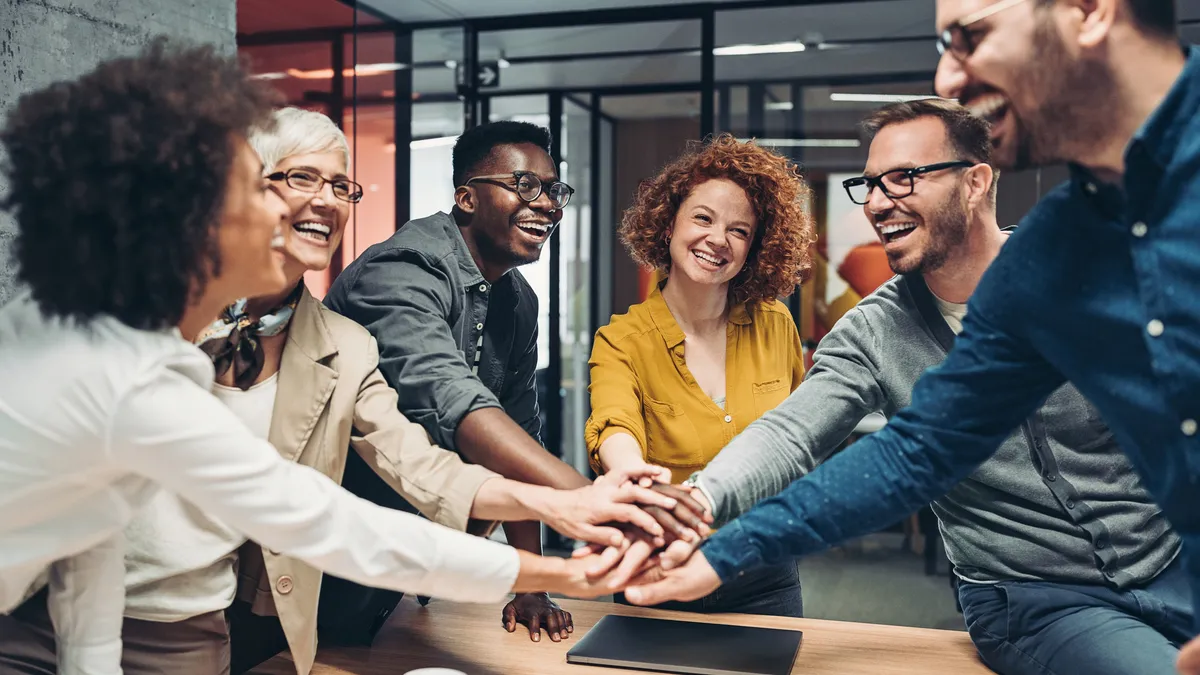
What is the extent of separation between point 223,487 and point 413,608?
3.19ft

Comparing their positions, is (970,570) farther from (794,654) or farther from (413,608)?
(413,608)

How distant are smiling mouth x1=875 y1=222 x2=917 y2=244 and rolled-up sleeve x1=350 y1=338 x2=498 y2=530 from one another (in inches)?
41.5

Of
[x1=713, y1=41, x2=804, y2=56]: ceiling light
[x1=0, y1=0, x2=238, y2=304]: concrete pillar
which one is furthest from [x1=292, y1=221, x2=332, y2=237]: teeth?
[x1=713, y1=41, x2=804, y2=56]: ceiling light

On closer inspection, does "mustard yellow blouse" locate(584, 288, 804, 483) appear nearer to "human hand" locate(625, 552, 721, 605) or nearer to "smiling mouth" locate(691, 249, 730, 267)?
"smiling mouth" locate(691, 249, 730, 267)

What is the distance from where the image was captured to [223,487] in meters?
1.29

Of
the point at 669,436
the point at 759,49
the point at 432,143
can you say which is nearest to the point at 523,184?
the point at 669,436

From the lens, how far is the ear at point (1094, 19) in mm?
1239

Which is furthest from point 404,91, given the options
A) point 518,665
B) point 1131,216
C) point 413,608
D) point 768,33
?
point 1131,216

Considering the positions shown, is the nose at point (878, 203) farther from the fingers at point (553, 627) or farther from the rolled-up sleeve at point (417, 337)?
the fingers at point (553, 627)

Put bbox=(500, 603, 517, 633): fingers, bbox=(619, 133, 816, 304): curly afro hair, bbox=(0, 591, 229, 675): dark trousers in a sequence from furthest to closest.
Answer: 1. bbox=(619, 133, 816, 304): curly afro hair
2. bbox=(500, 603, 517, 633): fingers
3. bbox=(0, 591, 229, 675): dark trousers

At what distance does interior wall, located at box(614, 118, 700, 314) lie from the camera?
18.7 feet

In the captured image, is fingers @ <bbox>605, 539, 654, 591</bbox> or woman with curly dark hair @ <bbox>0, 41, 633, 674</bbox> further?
fingers @ <bbox>605, 539, 654, 591</bbox>

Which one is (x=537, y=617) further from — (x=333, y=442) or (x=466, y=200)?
(x=466, y=200)

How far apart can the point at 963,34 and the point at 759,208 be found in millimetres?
1309
